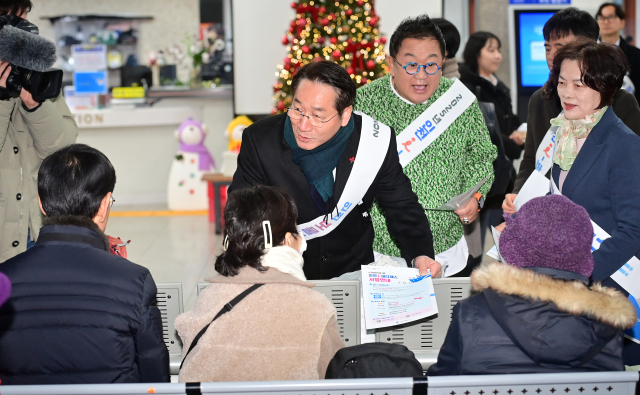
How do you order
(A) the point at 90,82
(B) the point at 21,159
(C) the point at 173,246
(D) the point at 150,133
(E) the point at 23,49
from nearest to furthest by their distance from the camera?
1. (E) the point at 23,49
2. (B) the point at 21,159
3. (C) the point at 173,246
4. (D) the point at 150,133
5. (A) the point at 90,82

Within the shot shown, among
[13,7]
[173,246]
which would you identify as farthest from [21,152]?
[173,246]

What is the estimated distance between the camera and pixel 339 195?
83.6 inches

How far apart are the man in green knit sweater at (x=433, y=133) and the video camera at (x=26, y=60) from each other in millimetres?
1182

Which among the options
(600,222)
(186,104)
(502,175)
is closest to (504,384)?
(600,222)

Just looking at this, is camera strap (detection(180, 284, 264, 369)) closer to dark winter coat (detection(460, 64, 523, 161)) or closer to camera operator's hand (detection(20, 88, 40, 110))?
camera operator's hand (detection(20, 88, 40, 110))

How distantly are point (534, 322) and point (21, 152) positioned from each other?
2023 millimetres

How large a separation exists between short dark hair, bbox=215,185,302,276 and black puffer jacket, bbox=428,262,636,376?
48cm

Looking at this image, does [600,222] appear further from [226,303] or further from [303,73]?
[226,303]

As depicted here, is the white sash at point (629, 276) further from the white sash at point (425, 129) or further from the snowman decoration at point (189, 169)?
the snowman decoration at point (189, 169)

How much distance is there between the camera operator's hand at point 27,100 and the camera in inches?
91.8

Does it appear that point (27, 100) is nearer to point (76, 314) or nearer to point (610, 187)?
point (76, 314)

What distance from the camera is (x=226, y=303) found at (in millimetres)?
1481

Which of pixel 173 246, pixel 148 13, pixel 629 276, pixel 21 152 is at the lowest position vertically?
pixel 173 246

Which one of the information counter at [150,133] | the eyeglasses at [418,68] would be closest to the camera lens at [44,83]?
the eyeglasses at [418,68]
